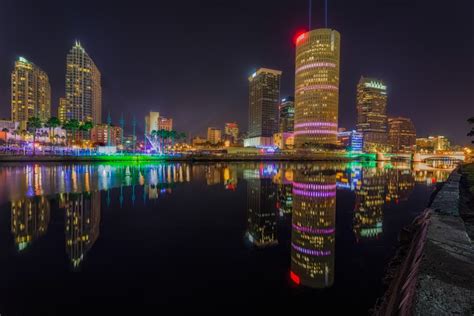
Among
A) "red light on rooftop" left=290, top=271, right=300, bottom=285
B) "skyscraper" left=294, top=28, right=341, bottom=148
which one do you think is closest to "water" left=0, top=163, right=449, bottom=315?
"red light on rooftop" left=290, top=271, right=300, bottom=285

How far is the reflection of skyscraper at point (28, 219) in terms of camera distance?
11.1m

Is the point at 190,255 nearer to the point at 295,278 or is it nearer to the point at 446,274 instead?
the point at 295,278

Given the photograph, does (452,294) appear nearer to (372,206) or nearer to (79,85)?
(372,206)

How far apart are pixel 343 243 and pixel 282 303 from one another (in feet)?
19.1

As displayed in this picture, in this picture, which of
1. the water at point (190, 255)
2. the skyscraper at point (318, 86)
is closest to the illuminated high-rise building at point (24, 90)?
the skyscraper at point (318, 86)

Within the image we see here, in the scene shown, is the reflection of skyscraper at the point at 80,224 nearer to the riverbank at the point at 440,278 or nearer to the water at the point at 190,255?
the water at the point at 190,255

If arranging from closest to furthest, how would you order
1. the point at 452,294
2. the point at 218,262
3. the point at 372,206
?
the point at 452,294, the point at 218,262, the point at 372,206

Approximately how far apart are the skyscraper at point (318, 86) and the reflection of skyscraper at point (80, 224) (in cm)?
17359

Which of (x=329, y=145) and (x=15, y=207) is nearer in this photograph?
(x=15, y=207)

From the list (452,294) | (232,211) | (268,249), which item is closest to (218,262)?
(268,249)

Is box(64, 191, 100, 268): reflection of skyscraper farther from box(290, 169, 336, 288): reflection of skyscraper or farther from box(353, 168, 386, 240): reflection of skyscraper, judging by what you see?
box(353, 168, 386, 240): reflection of skyscraper

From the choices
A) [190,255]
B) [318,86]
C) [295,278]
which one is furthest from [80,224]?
[318,86]

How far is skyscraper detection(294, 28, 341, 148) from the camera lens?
177 m

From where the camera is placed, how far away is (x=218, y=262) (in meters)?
9.23
